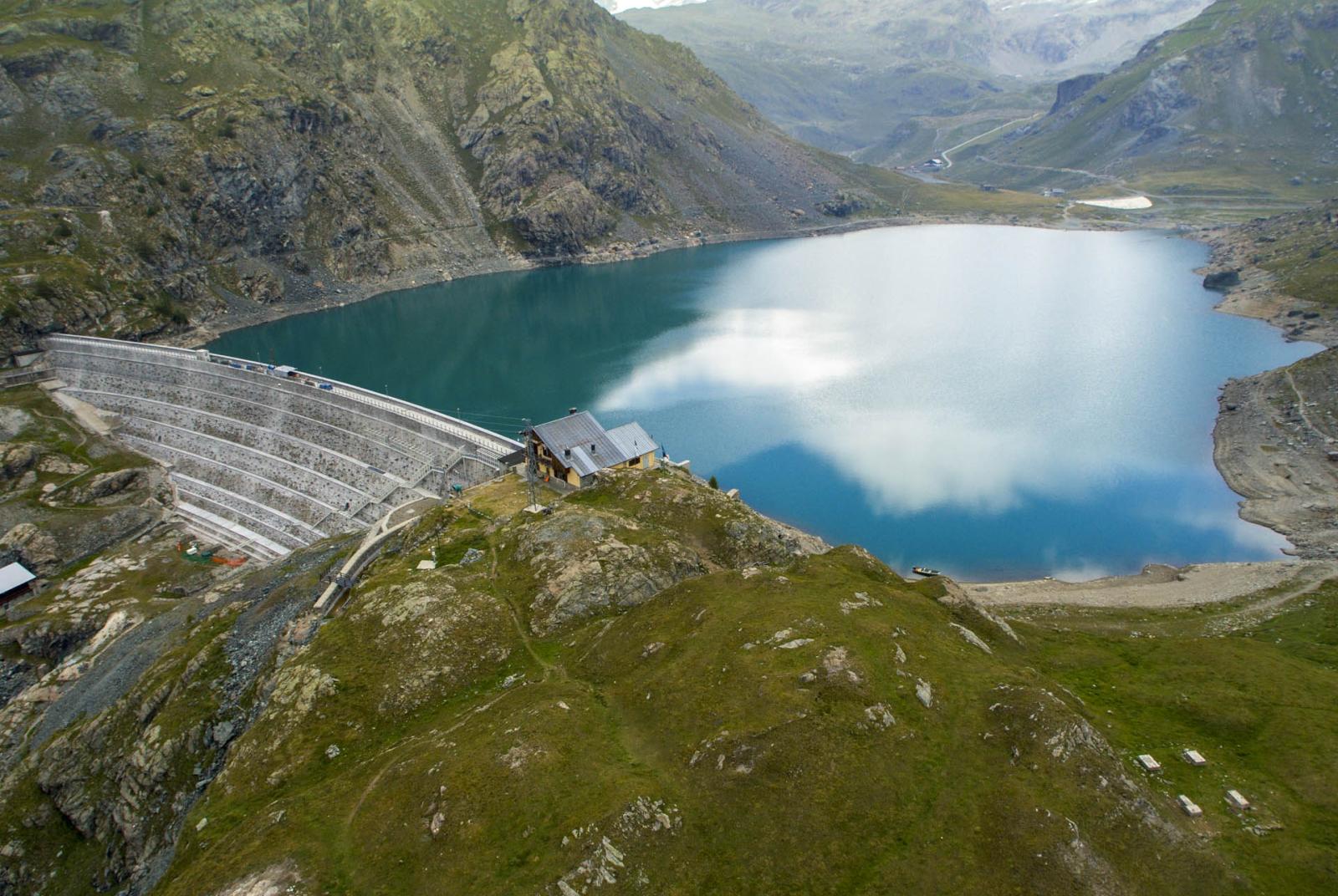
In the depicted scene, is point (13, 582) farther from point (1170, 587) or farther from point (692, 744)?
point (1170, 587)

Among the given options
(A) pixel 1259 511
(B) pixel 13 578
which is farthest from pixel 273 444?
(A) pixel 1259 511

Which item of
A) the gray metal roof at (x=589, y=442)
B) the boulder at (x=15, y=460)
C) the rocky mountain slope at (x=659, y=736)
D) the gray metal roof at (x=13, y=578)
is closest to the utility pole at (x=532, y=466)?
the gray metal roof at (x=589, y=442)

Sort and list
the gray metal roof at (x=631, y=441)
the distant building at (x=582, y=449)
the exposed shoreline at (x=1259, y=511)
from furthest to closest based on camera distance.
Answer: the gray metal roof at (x=631, y=441) → the exposed shoreline at (x=1259, y=511) → the distant building at (x=582, y=449)

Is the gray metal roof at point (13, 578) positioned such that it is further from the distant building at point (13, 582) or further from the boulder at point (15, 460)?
the boulder at point (15, 460)

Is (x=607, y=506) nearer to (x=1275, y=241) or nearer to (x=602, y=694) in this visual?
(x=602, y=694)

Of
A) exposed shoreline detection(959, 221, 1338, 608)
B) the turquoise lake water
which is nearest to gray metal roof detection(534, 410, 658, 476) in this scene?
the turquoise lake water

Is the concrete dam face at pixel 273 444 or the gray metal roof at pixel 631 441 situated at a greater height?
the gray metal roof at pixel 631 441

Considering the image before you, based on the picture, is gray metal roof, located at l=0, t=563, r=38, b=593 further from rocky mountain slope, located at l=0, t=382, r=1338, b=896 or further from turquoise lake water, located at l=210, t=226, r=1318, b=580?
turquoise lake water, located at l=210, t=226, r=1318, b=580

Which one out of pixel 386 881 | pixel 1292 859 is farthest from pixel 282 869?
A: pixel 1292 859
